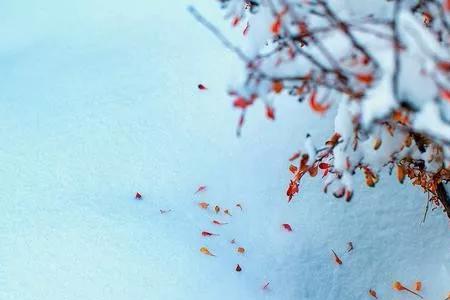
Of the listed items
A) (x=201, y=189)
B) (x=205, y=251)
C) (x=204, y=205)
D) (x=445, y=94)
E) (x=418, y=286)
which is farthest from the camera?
(x=201, y=189)

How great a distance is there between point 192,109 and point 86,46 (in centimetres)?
164

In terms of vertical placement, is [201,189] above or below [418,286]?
below

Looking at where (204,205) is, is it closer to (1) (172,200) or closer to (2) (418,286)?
(1) (172,200)

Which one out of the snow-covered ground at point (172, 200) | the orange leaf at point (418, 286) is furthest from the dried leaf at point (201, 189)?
the orange leaf at point (418, 286)

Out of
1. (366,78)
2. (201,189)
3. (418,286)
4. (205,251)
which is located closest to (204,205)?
(201,189)

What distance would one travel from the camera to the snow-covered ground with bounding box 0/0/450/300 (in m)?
3.18

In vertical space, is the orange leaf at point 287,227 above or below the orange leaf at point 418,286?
below

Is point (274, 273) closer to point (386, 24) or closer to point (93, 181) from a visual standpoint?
point (93, 181)

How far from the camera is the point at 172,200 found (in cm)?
366

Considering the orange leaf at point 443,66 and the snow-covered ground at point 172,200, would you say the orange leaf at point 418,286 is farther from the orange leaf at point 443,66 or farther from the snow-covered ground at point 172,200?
the orange leaf at point 443,66

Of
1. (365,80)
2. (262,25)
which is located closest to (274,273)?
(262,25)

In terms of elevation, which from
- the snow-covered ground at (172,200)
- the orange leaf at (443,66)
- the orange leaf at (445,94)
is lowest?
the snow-covered ground at (172,200)

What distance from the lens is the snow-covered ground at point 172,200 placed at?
3.18 meters

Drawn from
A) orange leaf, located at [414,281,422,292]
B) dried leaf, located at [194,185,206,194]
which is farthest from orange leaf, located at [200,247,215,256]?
orange leaf, located at [414,281,422,292]
